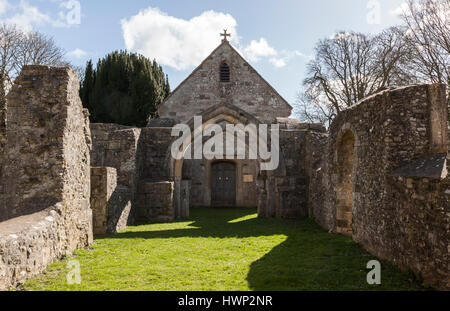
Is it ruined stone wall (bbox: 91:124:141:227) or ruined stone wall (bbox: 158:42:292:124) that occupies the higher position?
ruined stone wall (bbox: 158:42:292:124)

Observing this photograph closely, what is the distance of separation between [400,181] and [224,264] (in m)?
2.80

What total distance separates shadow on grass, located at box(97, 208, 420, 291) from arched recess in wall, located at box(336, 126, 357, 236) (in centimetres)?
44

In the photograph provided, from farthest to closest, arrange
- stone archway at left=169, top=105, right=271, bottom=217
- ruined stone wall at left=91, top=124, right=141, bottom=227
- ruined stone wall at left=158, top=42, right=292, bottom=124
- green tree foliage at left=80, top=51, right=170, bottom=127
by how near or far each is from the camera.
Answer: green tree foliage at left=80, top=51, right=170, bottom=127
ruined stone wall at left=158, top=42, right=292, bottom=124
stone archway at left=169, top=105, right=271, bottom=217
ruined stone wall at left=91, top=124, right=141, bottom=227

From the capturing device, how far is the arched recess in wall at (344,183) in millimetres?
7113

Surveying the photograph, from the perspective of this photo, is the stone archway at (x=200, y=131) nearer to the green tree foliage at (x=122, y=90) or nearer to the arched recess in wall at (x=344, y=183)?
the arched recess in wall at (x=344, y=183)

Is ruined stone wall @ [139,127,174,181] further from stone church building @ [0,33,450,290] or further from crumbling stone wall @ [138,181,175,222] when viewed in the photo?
crumbling stone wall @ [138,181,175,222]

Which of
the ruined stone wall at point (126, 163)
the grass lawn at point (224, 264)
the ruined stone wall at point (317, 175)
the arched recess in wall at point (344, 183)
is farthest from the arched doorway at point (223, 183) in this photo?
the arched recess in wall at point (344, 183)

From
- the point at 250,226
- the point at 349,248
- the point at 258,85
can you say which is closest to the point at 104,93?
the point at 258,85

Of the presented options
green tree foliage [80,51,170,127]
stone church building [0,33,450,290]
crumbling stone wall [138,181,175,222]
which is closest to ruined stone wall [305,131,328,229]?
stone church building [0,33,450,290]

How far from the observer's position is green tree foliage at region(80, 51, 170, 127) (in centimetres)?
2262

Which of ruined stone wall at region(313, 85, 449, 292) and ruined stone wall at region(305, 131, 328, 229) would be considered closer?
ruined stone wall at region(313, 85, 449, 292)

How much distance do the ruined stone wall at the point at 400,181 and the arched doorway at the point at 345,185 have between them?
2.87ft
